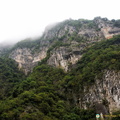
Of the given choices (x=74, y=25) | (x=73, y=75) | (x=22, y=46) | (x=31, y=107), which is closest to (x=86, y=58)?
(x=73, y=75)

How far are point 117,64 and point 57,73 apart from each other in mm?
17297

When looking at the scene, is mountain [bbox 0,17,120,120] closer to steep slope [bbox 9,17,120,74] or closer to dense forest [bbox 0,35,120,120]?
dense forest [bbox 0,35,120,120]

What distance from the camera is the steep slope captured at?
160ft

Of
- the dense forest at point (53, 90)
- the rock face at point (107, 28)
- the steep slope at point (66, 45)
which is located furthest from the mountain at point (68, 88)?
the rock face at point (107, 28)

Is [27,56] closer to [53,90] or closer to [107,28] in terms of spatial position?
[107,28]

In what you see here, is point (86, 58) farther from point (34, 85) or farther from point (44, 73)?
point (34, 85)

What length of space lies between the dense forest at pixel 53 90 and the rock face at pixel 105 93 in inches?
51.7

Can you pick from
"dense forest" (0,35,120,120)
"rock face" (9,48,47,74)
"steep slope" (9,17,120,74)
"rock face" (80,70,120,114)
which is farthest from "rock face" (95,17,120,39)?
"rock face" (80,70,120,114)

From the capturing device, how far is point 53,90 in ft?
118

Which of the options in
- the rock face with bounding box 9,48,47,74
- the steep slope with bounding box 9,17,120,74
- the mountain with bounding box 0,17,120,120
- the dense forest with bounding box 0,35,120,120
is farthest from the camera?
the rock face with bounding box 9,48,47,74

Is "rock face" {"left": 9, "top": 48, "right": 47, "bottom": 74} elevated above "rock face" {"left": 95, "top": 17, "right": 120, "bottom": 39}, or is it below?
below

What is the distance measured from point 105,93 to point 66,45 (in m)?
27.9

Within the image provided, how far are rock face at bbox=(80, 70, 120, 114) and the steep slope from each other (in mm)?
13727

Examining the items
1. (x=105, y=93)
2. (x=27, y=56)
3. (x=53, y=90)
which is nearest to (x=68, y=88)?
(x=53, y=90)
